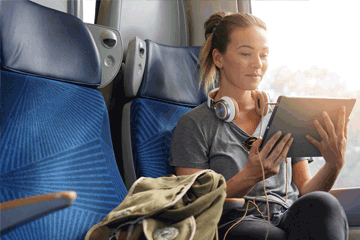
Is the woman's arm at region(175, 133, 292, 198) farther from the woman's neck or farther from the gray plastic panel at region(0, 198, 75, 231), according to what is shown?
the gray plastic panel at region(0, 198, 75, 231)

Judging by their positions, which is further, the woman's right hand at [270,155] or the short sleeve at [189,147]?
the short sleeve at [189,147]

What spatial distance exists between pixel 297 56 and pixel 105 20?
1.00m

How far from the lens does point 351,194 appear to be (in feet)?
4.10

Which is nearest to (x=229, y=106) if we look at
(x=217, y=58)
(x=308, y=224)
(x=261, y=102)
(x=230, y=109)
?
(x=230, y=109)

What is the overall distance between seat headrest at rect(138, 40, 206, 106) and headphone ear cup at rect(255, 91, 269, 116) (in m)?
0.33

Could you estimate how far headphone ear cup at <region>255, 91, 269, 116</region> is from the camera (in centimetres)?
129

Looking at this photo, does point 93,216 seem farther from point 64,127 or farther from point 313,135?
point 313,135

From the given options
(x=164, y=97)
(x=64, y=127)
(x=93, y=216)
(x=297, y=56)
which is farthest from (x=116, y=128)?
(x=297, y=56)

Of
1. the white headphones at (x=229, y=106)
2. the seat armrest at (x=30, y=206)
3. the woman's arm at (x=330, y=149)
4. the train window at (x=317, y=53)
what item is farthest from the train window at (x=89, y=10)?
the seat armrest at (x=30, y=206)

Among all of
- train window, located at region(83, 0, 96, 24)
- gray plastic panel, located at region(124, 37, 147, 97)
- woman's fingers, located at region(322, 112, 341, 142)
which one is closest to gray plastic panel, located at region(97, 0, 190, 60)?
train window, located at region(83, 0, 96, 24)

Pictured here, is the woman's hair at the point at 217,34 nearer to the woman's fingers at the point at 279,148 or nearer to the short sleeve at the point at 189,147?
the short sleeve at the point at 189,147

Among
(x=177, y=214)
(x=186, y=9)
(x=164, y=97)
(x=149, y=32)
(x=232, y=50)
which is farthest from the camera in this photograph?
(x=186, y=9)

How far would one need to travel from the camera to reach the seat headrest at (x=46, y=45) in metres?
1.01

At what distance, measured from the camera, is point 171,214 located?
0.77 m
